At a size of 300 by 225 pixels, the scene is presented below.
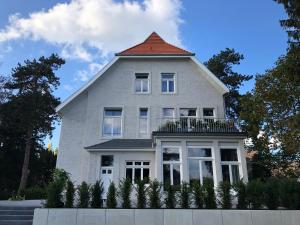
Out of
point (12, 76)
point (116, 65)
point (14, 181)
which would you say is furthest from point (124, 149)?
point (14, 181)

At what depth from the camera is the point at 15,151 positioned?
35.8 meters

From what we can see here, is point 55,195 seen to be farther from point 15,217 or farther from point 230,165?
point 230,165

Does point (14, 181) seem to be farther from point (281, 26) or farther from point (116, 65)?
point (281, 26)

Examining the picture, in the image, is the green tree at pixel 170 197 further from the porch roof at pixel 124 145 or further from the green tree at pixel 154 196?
the porch roof at pixel 124 145

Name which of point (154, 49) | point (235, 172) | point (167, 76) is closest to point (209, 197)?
point (235, 172)

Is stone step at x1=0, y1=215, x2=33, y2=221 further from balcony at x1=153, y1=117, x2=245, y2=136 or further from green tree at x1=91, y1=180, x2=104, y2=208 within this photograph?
balcony at x1=153, y1=117, x2=245, y2=136

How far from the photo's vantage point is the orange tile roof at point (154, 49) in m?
21.5

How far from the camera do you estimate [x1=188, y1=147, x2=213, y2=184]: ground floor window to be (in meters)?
17.1

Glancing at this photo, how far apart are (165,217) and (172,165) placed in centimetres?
635

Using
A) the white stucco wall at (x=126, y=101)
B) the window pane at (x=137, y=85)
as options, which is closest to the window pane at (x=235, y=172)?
the white stucco wall at (x=126, y=101)

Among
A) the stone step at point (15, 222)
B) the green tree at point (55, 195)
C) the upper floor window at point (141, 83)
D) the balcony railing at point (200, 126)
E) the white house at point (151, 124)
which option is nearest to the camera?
the green tree at point (55, 195)

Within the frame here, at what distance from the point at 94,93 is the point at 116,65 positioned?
256 cm

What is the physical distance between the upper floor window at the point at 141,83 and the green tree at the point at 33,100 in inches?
594

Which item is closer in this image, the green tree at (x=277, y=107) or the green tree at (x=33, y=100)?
the green tree at (x=277, y=107)
